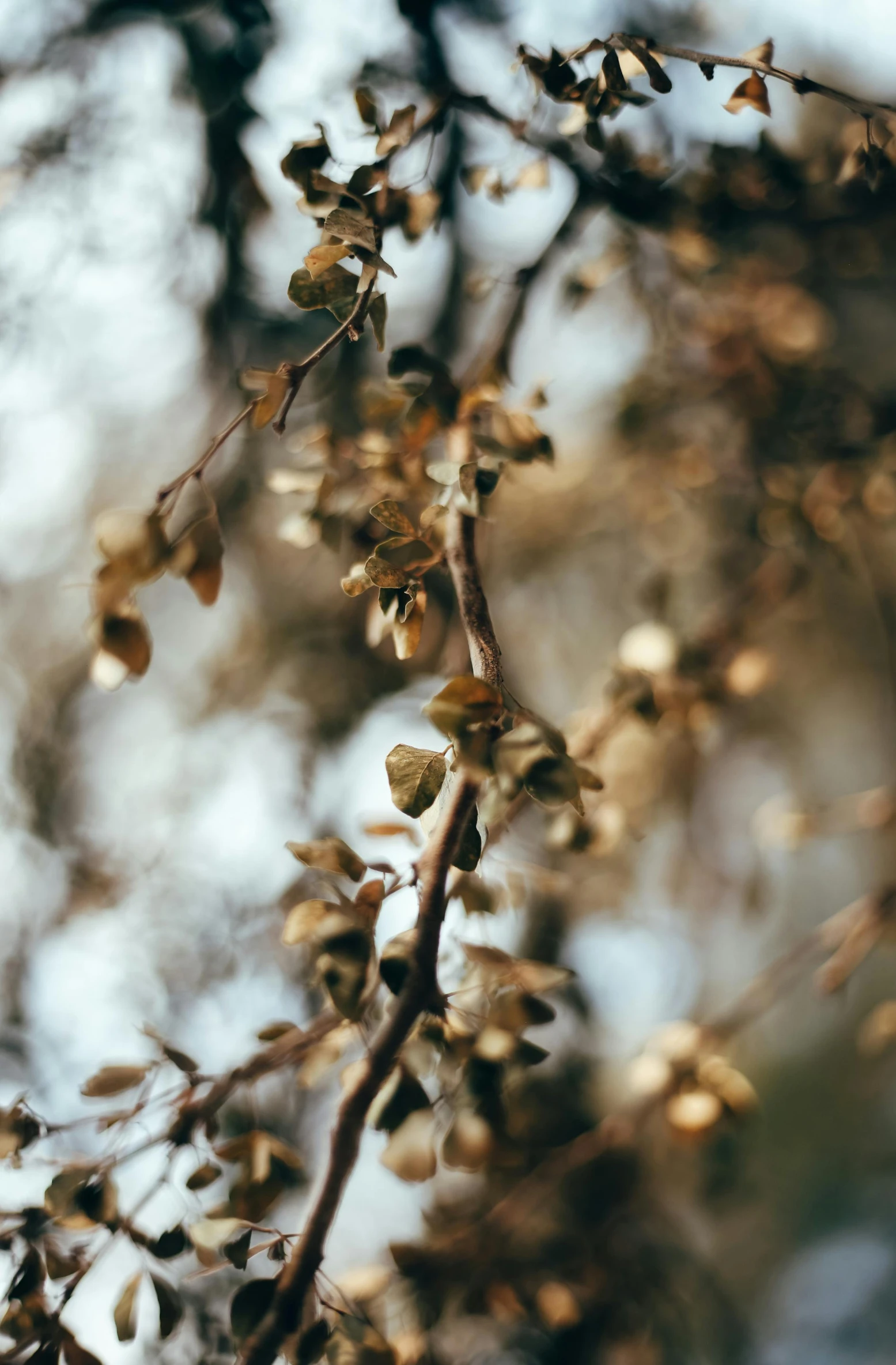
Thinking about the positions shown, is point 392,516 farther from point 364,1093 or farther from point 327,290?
point 364,1093

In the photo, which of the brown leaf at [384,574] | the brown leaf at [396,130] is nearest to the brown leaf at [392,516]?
the brown leaf at [384,574]

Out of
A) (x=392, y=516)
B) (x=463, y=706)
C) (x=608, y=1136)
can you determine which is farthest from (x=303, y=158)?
(x=608, y=1136)

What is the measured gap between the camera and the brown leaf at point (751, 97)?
50 cm

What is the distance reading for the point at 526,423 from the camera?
536mm

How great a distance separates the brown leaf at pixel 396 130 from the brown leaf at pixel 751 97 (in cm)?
19

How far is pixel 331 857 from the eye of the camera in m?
0.42

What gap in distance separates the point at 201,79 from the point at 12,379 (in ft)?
1.17

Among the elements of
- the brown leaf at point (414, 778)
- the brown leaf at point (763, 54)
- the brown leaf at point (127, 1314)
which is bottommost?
the brown leaf at point (127, 1314)

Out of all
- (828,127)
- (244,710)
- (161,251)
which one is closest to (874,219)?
(828,127)

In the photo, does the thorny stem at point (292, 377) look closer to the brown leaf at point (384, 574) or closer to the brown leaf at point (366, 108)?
the brown leaf at point (384, 574)

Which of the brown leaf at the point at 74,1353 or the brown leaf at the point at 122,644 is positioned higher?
the brown leaf at the point at 122,644

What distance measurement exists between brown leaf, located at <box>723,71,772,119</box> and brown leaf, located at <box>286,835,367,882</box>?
0.49 m

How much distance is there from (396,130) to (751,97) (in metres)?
0.22

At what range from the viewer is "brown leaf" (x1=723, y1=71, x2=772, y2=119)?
0.50 m
